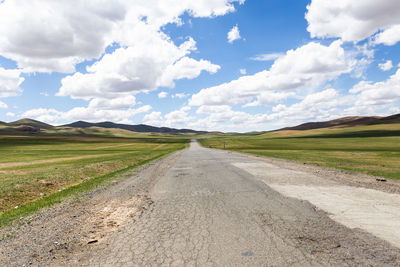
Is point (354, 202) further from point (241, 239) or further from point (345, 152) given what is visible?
point (345, 152)

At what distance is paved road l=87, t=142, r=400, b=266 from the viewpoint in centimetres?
435

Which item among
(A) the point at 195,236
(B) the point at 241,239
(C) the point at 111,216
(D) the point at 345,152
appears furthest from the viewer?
(D) the point at 345,152

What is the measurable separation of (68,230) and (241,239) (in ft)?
16.1

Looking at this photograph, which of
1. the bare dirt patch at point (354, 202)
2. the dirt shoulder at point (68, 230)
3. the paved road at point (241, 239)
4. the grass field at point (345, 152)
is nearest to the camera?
the paved road at point (241, 239)

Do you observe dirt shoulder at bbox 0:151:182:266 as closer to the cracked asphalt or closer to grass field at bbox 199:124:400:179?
the cracked asphalt

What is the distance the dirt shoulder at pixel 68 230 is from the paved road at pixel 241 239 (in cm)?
47

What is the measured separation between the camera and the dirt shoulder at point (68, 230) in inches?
191

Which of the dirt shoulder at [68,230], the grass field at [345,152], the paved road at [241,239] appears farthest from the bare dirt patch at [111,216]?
the grass field at [345,152]

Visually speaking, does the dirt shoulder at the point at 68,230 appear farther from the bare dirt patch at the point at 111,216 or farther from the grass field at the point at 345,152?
the grass field at the point at 345,152

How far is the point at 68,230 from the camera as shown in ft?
20.7

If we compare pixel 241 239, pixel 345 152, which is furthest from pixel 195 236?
pixel 345 152

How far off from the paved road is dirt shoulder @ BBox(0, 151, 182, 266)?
18.6 inches

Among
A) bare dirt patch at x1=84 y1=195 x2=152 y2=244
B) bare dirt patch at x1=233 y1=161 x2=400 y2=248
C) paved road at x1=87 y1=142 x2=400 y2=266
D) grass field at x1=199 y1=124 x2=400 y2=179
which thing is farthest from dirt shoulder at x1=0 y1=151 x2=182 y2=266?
grass field at x1=199 y1=124 x2=400 y2=179

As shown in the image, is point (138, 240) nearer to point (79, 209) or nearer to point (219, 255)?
point (219, 255)
